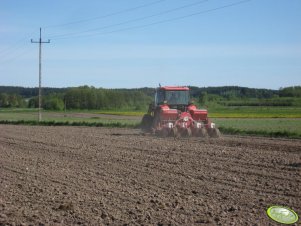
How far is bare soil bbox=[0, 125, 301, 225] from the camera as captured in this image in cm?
821

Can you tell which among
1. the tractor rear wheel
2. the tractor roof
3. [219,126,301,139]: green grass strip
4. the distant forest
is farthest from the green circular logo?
the distant forest

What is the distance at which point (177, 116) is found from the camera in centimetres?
2512

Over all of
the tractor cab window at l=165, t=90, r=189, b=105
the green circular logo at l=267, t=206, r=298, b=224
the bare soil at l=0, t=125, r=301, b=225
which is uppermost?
the tractor cab window at l=165, t=90, r=189, b=105

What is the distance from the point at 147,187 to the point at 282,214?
3.22 meters

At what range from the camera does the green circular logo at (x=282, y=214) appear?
25.8 ft

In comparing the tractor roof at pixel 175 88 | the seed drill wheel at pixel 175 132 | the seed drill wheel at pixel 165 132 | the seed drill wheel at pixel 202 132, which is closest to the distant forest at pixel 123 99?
the tractor roof at pixel 175 88

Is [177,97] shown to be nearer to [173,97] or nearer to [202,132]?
[173,97]

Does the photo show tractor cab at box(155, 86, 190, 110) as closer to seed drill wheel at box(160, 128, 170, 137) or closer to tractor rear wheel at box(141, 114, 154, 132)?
tractor rear wheel at box(141, 114, 154, 132)

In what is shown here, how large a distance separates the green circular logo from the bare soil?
122 mm

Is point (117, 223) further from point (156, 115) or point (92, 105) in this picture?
point (92, 105)

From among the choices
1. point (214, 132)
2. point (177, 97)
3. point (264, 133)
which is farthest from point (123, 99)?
point (214, 132)

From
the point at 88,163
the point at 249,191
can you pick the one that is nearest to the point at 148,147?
the point at 88,163

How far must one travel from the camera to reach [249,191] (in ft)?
33.4

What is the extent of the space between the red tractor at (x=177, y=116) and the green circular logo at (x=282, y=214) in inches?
633
